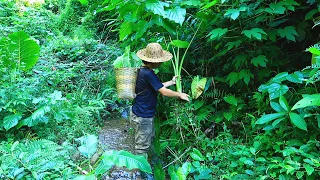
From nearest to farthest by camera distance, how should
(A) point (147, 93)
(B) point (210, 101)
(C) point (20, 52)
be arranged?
(A) point (147, 93) → (B) point (210, 101) → (C) point (20, 52)

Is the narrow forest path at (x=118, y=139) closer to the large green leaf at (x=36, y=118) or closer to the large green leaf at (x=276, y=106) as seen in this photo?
the large green leaf at (x=36, y=118)

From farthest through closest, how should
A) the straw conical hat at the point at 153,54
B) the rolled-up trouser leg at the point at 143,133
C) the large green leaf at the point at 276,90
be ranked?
the rolled-up trouser leg at the point at 143,133
the straw conical hat at the point at 153,54
the large green leaf at the point at 276,90

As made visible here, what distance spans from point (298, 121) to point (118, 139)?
9.18ft

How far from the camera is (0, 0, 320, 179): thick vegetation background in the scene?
9.27 ft

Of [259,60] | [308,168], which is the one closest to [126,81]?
[259,60]

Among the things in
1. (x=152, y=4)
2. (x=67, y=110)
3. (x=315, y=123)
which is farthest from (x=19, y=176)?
(x=315, y=123)

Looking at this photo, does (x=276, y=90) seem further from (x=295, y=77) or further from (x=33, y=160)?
(x=33, y=160)

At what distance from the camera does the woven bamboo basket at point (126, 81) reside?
3482 millimetres

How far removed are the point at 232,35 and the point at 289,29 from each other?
0.74m

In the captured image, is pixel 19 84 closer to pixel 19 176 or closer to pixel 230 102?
pixel 19 176

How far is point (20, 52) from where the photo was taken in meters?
4.67

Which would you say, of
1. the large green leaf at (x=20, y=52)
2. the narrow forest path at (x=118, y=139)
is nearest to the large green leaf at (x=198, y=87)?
the narrow forest path at (x=118, y=139)

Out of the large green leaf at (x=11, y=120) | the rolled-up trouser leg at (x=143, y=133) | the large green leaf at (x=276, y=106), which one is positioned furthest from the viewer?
the rolled-up trouser leg at (x=143, y=133)

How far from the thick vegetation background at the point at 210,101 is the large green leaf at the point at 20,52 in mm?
16
